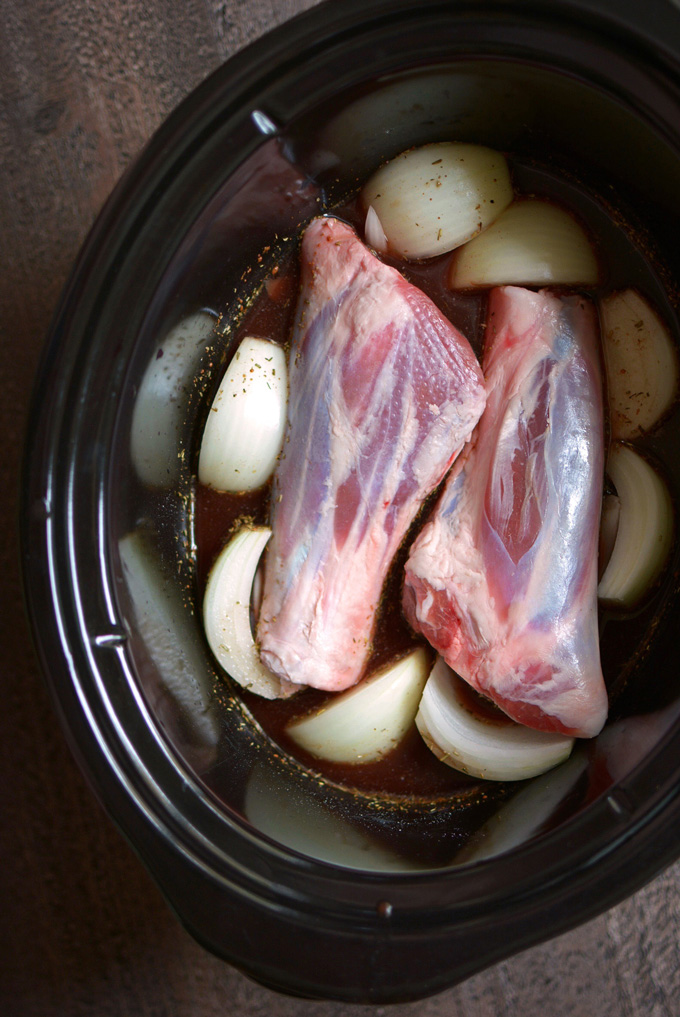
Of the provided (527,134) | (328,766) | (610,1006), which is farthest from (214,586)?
(610,1006)

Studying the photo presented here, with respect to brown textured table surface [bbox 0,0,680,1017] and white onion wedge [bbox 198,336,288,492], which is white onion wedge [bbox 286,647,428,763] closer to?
white onion wedge [bbox 198,336,288,492]

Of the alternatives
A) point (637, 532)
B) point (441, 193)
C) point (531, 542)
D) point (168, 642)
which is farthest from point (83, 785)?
point (441, 193)

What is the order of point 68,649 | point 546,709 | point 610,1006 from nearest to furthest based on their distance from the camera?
1. point 68,649
2. point 546,709
3. point 610,1006

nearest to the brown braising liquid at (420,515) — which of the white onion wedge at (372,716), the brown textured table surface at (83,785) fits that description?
the white onion wedge at (372,716)

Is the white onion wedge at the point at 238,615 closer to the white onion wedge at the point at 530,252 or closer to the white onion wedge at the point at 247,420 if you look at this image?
the white onion wedge at the point at 247,420

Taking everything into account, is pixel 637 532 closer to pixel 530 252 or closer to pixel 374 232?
pixel 530 252

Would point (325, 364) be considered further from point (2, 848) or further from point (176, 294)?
A: point (2, 848)
